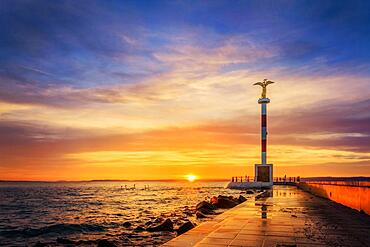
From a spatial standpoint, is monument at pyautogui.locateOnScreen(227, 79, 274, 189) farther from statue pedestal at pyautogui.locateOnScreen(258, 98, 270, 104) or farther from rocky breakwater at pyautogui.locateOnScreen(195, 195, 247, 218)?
rocky breakwater at pyautogui.locateOnScreen(195, 195, 247, 218)

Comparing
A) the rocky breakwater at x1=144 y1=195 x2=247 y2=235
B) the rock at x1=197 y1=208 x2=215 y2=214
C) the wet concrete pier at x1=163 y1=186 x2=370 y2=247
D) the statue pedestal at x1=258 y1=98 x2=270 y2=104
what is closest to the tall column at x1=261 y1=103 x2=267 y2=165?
the statue pedestal at x1=258 y1=98 x2=270 y2=104

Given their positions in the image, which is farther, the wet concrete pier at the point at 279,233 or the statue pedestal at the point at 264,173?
the statue pedestal at the point at 264,173

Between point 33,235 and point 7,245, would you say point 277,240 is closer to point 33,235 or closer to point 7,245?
point 7,245

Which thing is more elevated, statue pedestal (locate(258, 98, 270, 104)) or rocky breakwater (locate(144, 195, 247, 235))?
statue pedestal (locate(258, 98, 270, 104))

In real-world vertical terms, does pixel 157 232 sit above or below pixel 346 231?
below

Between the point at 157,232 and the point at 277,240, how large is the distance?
9225mm

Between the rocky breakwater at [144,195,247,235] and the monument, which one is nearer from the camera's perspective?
the rocky breakwater at [144,195,247,235]

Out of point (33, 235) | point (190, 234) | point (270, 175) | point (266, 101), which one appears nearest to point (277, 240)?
point (190, 234)

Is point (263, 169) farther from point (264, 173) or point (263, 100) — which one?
point (263, 100)

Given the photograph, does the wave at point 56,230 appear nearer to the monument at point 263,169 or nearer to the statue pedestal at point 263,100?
the monument at point 263,169

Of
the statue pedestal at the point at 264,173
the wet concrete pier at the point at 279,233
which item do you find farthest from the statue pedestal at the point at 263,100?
the wet concrete pier at the point at 279,233

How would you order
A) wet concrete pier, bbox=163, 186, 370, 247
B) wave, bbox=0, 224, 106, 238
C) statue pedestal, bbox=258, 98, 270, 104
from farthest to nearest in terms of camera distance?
statue pedestal, bbox=258, 98, 270, 104, wave, bbox=0, 224, 106, 238, wet concrete pier, bbox=163, 186, 370, 247

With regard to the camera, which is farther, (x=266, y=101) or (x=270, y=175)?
(x=266, y=101)

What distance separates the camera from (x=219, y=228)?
36.8 feet
